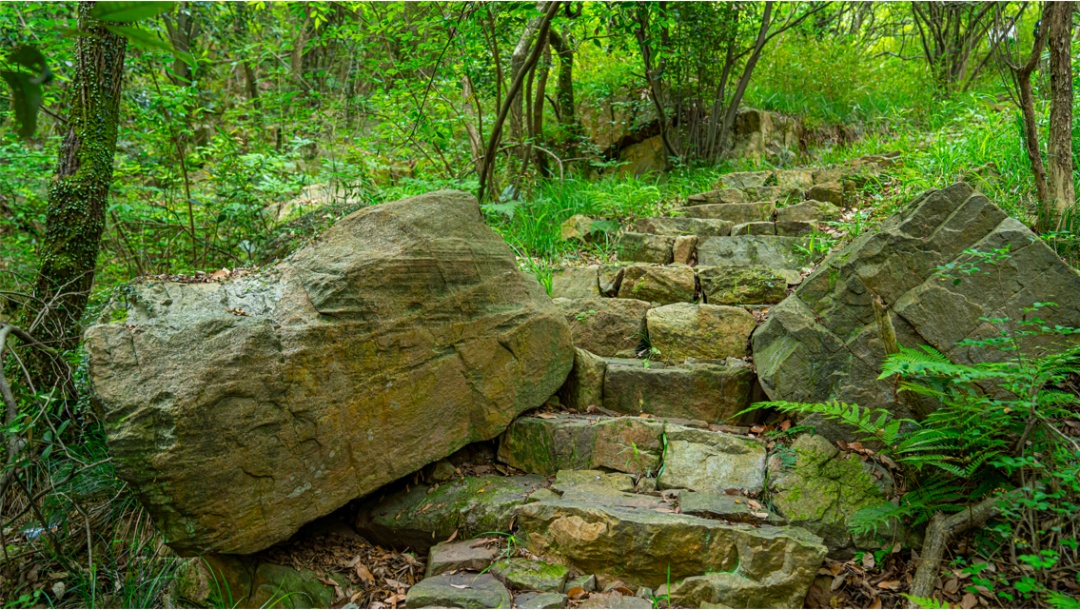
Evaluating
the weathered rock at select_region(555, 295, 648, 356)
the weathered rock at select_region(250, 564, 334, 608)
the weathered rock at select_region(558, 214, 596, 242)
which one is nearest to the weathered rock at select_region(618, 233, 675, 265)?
the weathered rock at select_region(558, 214, 596, 242)

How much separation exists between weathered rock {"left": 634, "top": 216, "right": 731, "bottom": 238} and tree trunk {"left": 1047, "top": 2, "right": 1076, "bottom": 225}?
92.3 inches

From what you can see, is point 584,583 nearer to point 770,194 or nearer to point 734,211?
point 734,211

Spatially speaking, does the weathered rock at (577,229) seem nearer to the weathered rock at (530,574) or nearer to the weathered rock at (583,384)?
the weathered rock at (583,384)

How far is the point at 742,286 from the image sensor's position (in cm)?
473

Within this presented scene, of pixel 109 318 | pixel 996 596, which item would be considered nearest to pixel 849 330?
pixel 996 596

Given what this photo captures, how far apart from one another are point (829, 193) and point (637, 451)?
12.8 feet

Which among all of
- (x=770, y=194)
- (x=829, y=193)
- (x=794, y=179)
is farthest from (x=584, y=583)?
(x=794, y=179)

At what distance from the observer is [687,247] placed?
5.49m

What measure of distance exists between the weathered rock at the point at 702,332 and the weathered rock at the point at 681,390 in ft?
0.82

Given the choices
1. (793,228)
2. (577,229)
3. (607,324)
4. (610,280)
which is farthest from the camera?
(577,229)

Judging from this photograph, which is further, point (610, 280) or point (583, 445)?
point (610, 280)

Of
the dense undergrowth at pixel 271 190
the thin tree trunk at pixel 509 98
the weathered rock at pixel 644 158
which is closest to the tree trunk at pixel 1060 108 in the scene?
the dense undergrowth at pixel 271 190

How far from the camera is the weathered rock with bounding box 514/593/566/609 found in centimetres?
276

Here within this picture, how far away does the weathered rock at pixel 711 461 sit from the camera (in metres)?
3.37
